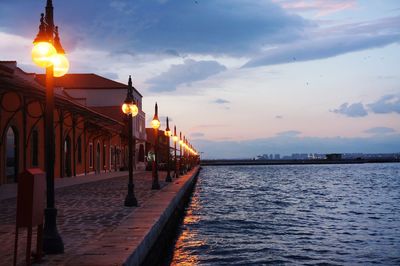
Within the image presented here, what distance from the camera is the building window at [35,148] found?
26.9 metres

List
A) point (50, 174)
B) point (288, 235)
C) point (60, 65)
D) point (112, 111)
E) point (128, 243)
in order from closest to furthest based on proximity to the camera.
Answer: point (50, 174), point (60, 65), point (128, 243), point (288, 235), point (112, 111)

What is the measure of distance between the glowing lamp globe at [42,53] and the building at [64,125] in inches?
350

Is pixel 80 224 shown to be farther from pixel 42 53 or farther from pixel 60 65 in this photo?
pixel 42 53

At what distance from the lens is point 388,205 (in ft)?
85.8

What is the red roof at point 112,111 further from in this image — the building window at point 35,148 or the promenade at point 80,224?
the promenade at point 80,224

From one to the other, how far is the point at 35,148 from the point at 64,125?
513 centimetres

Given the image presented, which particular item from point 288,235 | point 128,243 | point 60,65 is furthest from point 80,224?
point 288,235

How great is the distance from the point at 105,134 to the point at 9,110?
20944 mm

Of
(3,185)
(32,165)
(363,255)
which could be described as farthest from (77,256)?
(32,165)

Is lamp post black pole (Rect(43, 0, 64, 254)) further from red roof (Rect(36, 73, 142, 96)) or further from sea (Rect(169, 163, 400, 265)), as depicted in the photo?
red roof (Rect(36, 73, 142, 96))

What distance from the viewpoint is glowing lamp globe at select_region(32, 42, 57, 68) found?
7672mm

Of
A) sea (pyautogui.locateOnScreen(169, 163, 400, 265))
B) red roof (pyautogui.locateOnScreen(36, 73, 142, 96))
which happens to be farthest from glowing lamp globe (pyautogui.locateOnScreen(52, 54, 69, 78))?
red roof (pyautogui.locateOnScreen(36, 73, 142, 96))

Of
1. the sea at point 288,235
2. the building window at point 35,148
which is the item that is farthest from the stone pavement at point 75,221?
the building window at point 35,148

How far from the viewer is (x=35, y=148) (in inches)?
1077
